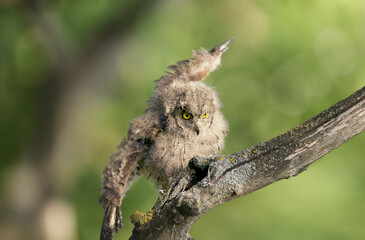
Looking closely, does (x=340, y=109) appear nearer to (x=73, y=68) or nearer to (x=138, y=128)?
(x=138, y=128)

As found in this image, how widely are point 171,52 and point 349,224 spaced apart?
17.3ft

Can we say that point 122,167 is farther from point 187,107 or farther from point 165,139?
point 187,107

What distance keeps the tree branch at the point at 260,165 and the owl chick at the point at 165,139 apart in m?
0.73

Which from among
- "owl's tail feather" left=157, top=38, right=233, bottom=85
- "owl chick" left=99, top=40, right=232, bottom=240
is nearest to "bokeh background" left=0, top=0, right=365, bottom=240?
"owl's tail feather" left=157, top=38, right=233, bottom=85

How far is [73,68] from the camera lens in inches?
345

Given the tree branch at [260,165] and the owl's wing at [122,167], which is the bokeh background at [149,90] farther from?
the tree branch at [260,165]

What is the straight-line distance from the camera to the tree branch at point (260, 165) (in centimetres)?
235

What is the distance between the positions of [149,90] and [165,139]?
5.61 meters

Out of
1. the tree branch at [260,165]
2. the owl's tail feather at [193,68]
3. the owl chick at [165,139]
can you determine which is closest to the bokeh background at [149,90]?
the owl's tail feather at [193,68]

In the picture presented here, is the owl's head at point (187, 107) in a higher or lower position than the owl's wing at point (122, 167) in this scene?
higher

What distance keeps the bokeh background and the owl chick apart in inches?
219

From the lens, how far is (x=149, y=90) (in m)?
8.81

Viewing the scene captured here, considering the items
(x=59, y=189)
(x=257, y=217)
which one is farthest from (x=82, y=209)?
(x=257, y=217)

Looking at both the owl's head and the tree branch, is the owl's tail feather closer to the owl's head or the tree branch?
the owl's head
